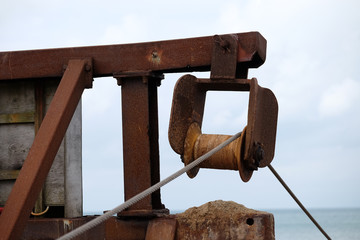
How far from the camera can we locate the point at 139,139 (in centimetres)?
535

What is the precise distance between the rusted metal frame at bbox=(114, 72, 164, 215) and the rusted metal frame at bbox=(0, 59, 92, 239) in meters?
0.35

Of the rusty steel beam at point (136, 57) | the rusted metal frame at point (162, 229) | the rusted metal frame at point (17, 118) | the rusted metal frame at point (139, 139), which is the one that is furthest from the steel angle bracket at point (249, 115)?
the rusted metal frame at point (17, 118)

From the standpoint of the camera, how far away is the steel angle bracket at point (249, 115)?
4836 mm

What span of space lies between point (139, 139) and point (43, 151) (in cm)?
75

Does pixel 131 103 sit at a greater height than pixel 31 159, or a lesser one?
greater

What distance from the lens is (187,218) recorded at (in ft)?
16.6

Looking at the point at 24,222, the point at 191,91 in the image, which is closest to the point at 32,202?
the point at 24,222

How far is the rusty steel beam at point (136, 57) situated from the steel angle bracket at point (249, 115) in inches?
8.4

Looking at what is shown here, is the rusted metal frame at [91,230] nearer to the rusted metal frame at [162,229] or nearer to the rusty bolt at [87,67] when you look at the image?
the rusted metal frame at [162,229]

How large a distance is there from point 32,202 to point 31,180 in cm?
16

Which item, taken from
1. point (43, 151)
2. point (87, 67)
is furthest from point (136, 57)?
point (43, 151)

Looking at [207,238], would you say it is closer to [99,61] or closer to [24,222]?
[24,222]

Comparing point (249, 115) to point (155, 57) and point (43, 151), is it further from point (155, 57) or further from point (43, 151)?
point (43, 151)

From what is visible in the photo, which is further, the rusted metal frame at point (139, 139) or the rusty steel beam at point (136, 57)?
the rusted metal frame at point (139, 139)
